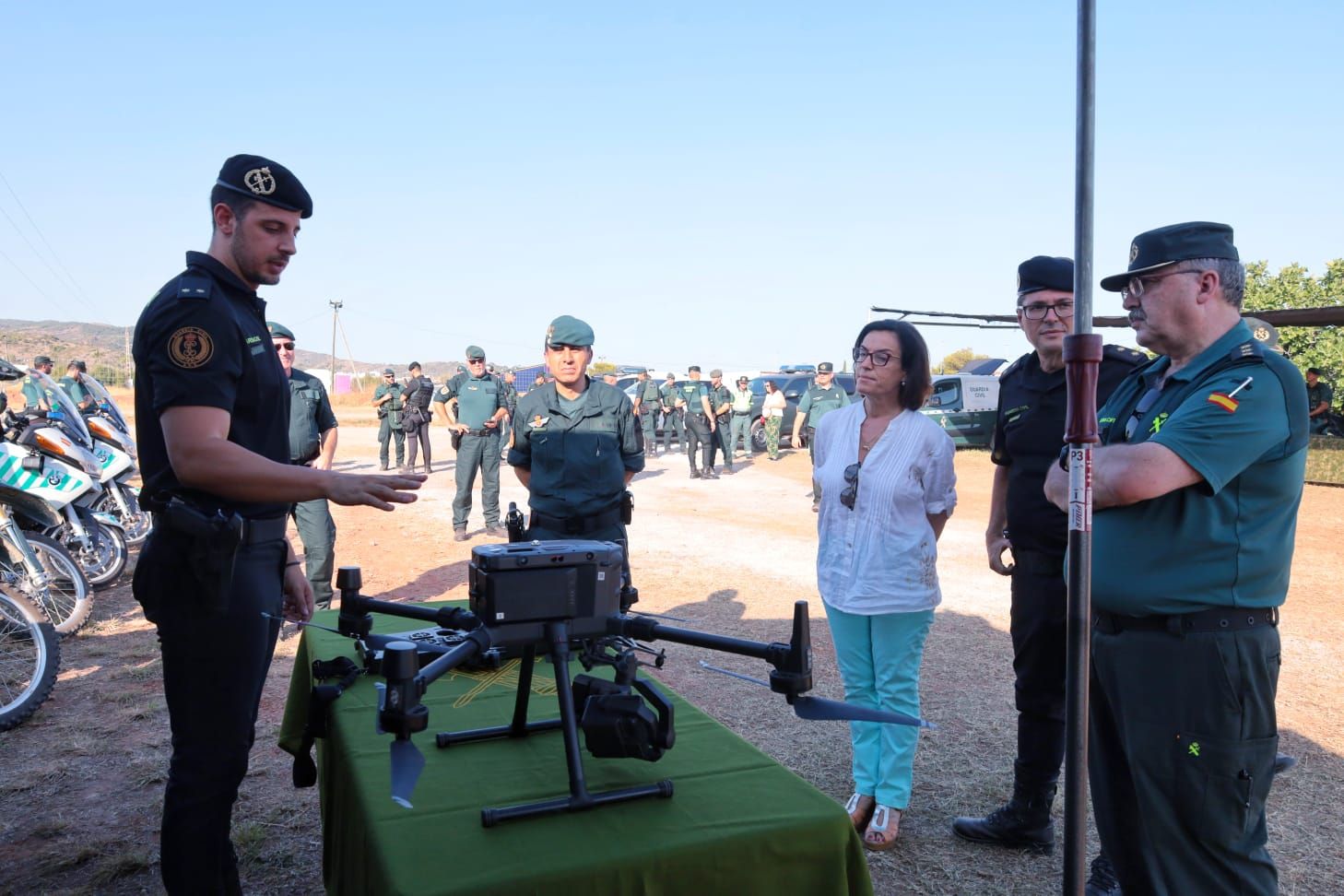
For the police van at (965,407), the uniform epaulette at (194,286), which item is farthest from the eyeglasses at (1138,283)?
the police van at (965,407)

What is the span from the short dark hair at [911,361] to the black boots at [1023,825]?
1.51 meters

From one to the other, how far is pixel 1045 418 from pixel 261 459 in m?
2.60

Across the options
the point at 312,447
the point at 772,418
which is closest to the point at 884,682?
the point at 312,447

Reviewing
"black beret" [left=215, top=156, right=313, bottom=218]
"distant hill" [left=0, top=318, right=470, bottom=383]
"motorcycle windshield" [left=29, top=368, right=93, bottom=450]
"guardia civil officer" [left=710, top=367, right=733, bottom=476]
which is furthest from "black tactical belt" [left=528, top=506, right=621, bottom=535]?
"distant hill" [left=0, top=318, right=470, bottom=383]

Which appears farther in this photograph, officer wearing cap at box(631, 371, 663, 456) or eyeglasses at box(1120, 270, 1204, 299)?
officer wearing cap at box(631, 371, 663, 456)

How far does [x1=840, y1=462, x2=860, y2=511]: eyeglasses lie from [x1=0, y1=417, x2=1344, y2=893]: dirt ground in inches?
51.2

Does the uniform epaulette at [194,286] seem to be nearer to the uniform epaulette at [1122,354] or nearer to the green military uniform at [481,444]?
the uniform epaulette at [1122,354]

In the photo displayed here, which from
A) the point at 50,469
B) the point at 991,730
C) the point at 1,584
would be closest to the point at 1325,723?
the point at 991,730

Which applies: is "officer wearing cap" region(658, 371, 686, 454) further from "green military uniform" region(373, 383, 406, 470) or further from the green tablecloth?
the green tablecloth

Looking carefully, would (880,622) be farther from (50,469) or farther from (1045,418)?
(50,469)

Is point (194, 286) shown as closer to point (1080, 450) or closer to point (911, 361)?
point (1080, 450)

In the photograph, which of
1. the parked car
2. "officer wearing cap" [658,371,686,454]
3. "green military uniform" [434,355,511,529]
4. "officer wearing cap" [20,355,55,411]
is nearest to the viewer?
"officer wearing cap" [20,355,55,411]

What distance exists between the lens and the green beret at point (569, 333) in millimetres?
4656

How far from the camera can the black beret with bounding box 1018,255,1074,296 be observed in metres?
3.31
